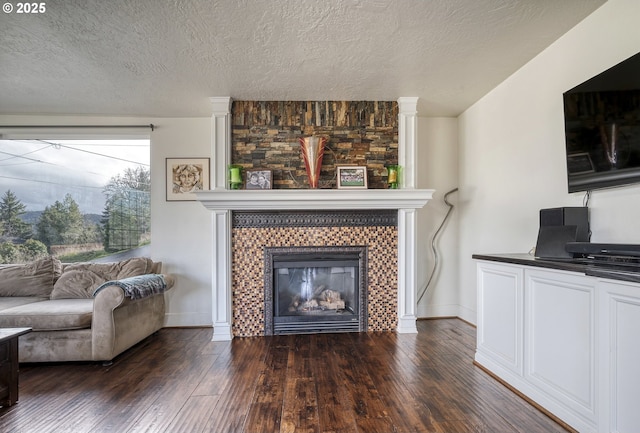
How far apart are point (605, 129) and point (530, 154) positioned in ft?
2.55

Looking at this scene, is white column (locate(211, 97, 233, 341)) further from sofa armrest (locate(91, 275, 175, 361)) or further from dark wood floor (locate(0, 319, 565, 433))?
sofa armrest (locate(91, 275, 175, 361))

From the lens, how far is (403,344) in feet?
8.96

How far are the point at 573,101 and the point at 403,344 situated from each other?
2.29 metres

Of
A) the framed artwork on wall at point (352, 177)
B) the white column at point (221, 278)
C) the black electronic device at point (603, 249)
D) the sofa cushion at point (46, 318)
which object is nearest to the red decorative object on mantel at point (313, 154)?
the framed artwork on wall at point (352, 177)

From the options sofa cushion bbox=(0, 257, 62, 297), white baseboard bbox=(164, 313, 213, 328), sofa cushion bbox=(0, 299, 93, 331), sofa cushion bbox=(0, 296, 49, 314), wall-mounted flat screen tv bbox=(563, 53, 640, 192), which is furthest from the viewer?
white baseboard bbox=(164, 313, 213, 328)

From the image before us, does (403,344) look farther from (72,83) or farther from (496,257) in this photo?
(72,83)

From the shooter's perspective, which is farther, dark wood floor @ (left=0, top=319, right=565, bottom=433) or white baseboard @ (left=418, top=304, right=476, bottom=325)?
white baseboard @ (left=418, top=304, right=476, bottom=325)

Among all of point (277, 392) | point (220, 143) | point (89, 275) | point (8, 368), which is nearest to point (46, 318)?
point (8, 368)

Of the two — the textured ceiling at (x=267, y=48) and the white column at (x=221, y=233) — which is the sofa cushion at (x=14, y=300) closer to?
the white column at (x=221, y=233)

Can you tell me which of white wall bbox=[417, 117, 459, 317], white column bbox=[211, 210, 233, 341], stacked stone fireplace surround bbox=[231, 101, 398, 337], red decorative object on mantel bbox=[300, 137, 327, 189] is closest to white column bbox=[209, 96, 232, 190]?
stacked stone fireplace surround bbox=[231, 101, 398, 337]

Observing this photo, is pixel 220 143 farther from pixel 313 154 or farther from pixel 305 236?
pixel 305 236

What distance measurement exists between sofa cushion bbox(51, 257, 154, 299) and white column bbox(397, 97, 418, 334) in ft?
8.98

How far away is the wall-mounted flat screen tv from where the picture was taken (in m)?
1.51

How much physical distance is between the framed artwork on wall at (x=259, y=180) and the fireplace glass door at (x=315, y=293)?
0.77 meters
